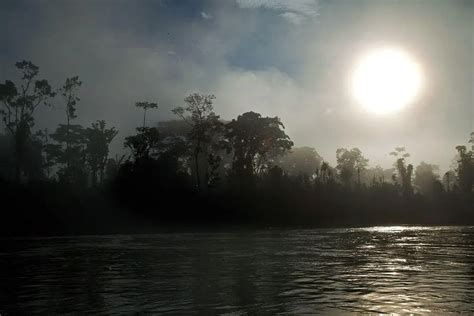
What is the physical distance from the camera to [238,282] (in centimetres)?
1702

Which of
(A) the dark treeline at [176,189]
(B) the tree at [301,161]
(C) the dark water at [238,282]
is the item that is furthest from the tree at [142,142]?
(B) the tree at [301,161]

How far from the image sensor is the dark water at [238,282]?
1291cm

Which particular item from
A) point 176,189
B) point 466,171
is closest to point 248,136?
point 176,189

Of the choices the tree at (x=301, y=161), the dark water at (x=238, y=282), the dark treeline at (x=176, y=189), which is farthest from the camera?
the tree at (x=301, y=161)

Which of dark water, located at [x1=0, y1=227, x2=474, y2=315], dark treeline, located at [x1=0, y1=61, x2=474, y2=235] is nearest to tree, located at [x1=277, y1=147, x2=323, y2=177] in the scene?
dark treeline, located at [x1=0, y1=61, x2=474, y2=235]

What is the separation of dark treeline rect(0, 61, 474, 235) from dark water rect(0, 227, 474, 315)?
124 feet

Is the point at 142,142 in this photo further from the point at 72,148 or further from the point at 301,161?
the point at 301,161

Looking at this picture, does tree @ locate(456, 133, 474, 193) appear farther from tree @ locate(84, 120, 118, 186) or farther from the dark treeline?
tree @ locate(84, 120, 118, 186)

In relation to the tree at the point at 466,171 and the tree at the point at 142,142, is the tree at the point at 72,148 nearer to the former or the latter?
the tree at the point at 142,142

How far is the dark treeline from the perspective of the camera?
63594 mm

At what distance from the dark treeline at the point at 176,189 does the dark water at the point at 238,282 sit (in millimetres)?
37741

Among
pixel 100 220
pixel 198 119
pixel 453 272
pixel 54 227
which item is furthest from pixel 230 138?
pixel 453 272

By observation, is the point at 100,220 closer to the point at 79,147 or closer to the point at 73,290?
the point at 79,147

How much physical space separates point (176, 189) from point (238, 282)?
54555mm
